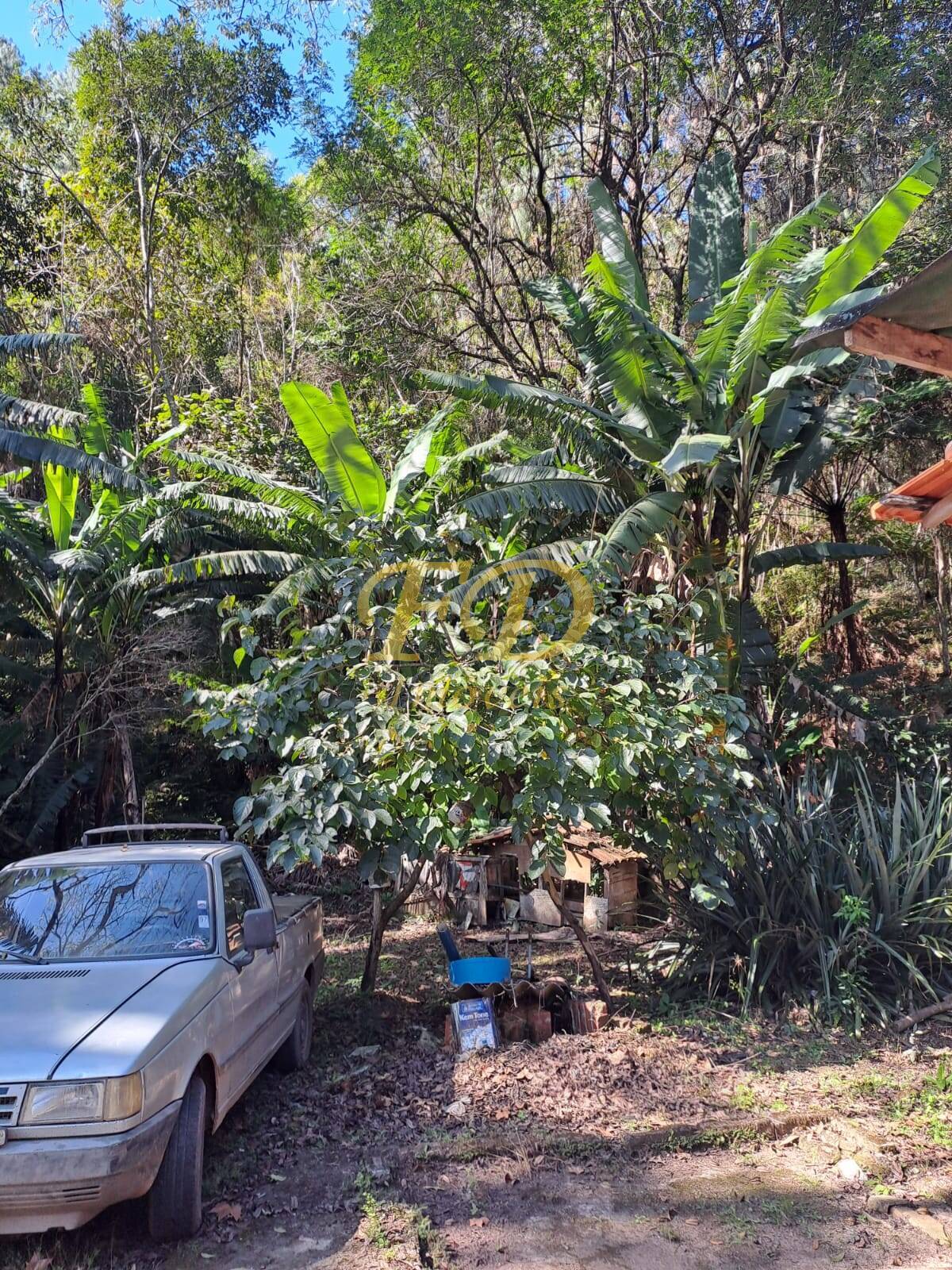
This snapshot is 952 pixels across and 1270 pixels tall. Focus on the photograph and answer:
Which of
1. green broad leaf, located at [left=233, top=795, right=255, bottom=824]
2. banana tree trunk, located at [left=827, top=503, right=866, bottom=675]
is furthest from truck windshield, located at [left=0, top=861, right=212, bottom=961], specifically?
banana tree trunk, located at [left=827, top=503, right=866, bottom=675]

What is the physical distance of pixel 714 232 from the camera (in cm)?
1070

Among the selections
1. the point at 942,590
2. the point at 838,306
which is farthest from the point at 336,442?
the point at 942,590

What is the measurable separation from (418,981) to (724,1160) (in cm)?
363

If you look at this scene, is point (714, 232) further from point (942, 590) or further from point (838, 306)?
point (942, 590)

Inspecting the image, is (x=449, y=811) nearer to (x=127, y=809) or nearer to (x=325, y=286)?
(x=127, y=809)

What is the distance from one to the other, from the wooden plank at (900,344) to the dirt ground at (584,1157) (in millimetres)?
3620

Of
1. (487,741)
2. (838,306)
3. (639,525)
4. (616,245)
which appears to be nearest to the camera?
(487,741)

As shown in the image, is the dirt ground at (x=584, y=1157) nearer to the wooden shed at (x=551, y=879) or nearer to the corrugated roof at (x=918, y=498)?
the wooden shed at (x=551, y=879)

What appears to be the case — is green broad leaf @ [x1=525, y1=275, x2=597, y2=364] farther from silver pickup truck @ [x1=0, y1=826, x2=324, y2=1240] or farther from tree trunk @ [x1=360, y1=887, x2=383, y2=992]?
silver pickup truck @ [x1=0, y1=826, x2=324, y2=1240]

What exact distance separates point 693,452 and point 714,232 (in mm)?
3976

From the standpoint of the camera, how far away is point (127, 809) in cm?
1076

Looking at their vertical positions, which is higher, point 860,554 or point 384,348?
point 384,348

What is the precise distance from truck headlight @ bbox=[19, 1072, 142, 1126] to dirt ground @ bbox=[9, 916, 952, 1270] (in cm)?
70

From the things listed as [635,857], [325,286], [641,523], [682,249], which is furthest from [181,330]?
[635,857]
